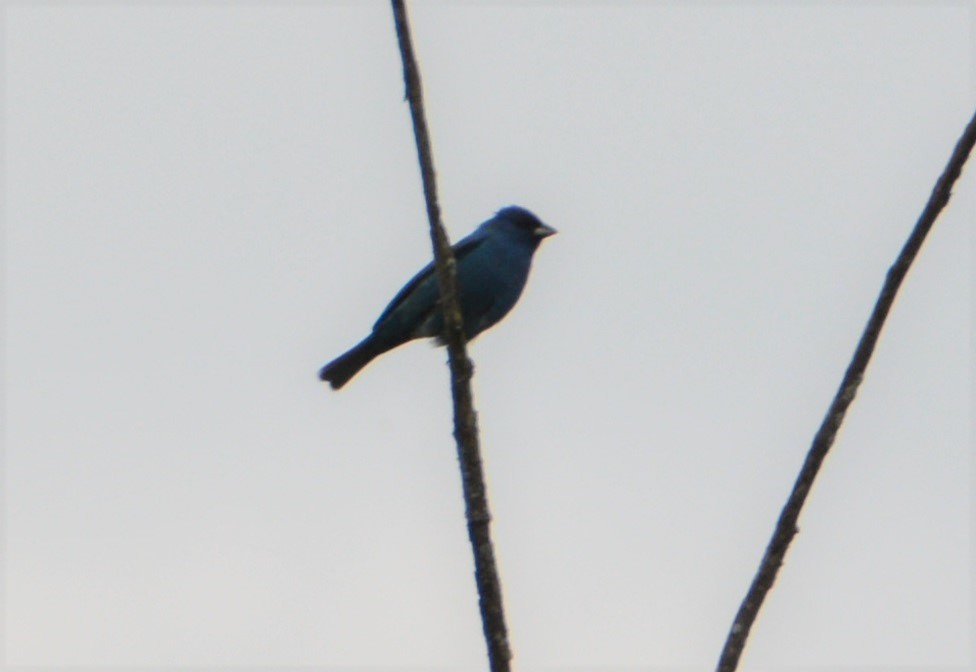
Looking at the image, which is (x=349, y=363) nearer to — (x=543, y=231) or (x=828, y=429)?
(x=543, y=231)

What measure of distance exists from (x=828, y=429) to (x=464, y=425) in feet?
3.40

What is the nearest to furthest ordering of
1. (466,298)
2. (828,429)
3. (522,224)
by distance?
(828,429) < (466,298) < (522,224)

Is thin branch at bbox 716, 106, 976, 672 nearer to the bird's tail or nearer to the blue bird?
the blue bird

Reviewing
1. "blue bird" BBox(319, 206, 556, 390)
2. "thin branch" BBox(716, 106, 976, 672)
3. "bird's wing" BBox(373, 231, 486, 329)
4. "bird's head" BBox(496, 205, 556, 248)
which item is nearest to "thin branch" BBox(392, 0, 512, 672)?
"thin branch" BBox(716, 106, 976, 672)

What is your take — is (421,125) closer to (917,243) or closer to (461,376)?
(461,376)

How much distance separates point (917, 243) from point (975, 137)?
0.33m

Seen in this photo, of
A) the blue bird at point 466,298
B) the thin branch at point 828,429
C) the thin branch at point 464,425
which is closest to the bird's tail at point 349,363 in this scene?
the blue bird at point 466,298

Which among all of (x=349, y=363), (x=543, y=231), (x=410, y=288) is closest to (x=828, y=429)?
(x=410, y=288)

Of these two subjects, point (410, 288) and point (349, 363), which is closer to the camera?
point (410, 288)

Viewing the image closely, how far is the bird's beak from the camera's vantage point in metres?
9.63

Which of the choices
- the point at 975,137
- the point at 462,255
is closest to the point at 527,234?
the point at 462,255

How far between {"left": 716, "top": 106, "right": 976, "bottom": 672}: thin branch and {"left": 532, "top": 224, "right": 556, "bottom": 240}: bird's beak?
19.5 feet

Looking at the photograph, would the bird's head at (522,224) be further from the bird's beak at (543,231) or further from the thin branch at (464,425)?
the thin branch at (464,425)

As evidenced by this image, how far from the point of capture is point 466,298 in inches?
342
